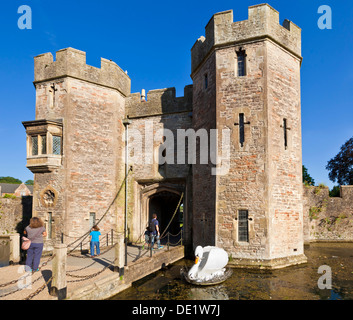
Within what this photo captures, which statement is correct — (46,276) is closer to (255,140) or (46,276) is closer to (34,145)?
(34,145)

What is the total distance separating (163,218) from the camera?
763 inches

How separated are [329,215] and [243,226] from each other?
39.2ft

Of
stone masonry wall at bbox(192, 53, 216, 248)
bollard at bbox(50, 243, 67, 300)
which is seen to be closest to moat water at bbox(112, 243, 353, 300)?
bollard at bbox(50, 243, 67, 300)

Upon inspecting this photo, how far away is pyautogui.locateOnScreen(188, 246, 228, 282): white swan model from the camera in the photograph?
27.8ft

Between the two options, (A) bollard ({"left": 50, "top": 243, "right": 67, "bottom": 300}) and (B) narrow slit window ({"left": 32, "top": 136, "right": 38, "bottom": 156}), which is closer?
(A) bollard ({"left": 50, "top": 243, "right": 67, "bottom": 300})

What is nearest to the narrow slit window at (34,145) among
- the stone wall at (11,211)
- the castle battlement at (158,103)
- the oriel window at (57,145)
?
the oriel window at (57,145)

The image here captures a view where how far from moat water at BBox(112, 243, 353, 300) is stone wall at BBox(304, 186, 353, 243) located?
9.09m

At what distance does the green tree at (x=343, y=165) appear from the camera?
27844 mm

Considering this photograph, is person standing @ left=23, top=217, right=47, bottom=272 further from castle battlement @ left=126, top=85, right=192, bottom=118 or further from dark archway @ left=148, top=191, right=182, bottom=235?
castle battlement @ left=126, top=85, right=192, bottom=118

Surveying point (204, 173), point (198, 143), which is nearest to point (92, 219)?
point (204, 173)

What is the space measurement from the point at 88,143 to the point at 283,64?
9660mm

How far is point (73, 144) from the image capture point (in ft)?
42.2

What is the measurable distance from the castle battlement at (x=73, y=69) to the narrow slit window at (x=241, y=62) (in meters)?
6.58

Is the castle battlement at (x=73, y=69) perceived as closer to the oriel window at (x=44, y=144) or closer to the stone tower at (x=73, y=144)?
the stone tower at (x=73, y=144)
